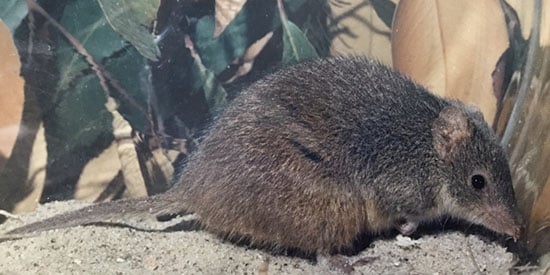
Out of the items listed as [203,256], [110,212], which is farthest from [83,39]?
[203,256]

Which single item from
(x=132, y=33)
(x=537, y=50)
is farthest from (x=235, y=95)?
(x=537, y=50)

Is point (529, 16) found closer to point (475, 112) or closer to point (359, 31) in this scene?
point (475, 112)

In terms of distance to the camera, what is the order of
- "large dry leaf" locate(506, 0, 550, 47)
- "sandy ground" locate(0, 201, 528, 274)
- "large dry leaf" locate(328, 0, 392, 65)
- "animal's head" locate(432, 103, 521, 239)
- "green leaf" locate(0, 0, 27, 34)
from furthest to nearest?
"large dry leaf" locate(328, 0, 392, 65) < "green leaf" locate(0, 0, 27, 34) < "large dry leaf" locate(506, 0, 550, 47) < "animal's head" locate(432, 103, 521, 239) < "sandy ground" locate(0, 201, 528, 274)

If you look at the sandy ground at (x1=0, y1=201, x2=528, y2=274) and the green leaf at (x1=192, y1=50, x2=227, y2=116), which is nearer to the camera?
the sandy ground at (x1=0, y1=201, x2=528, y2=274)

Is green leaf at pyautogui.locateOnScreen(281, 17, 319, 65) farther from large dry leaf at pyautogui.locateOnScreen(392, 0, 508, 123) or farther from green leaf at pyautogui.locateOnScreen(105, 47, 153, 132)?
green leaf at pyautogui.locateOnScreen(105, 47, 153, 132)

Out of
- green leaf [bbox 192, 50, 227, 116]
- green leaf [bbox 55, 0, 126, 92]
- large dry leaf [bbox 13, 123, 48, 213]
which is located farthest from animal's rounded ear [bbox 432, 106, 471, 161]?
large dry leaf [bbox 13, 123, 48, 213]

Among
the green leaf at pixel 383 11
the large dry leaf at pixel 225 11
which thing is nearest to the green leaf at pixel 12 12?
the large dry leaf at pixel 225 11
